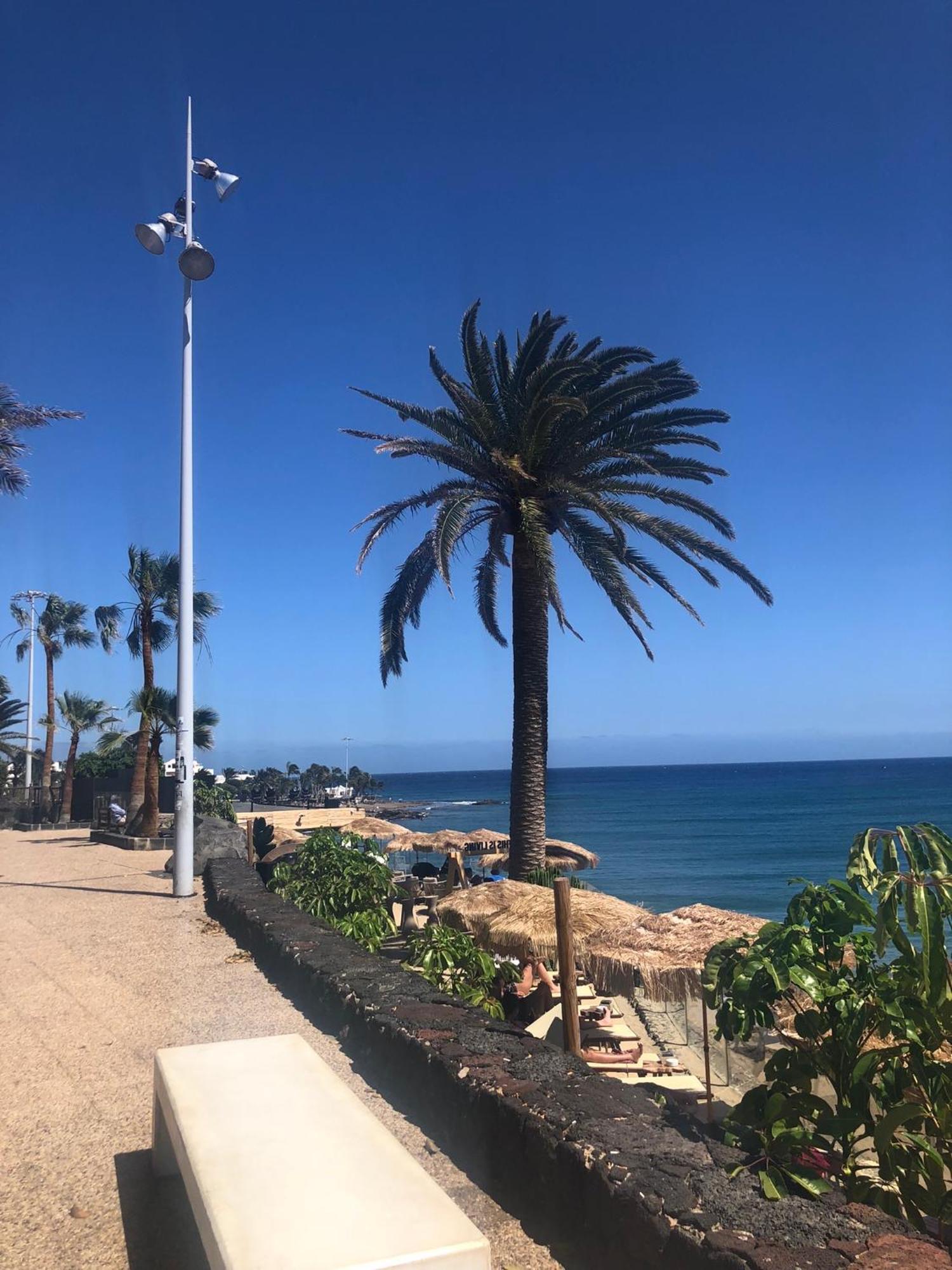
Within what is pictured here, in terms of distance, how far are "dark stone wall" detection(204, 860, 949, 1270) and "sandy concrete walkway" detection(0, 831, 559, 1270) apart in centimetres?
14

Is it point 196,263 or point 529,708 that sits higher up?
point 196,263

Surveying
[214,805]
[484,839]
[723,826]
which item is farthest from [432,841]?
[723,826]

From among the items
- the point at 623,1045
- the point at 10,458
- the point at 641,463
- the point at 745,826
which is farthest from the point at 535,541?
the point at 745,826

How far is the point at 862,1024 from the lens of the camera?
11.6ft

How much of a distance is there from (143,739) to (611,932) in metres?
18.3

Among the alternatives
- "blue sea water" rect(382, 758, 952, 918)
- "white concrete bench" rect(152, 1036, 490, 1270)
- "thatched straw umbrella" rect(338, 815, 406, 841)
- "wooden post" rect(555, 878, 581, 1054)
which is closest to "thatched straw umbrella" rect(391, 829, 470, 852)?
"thatched straw umbrella" rect(338, 815, 406, 841)

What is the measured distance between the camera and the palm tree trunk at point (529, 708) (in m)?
14.4

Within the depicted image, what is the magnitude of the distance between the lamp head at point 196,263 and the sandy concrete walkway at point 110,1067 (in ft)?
28.2

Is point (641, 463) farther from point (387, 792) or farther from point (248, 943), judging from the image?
point (387, 792)

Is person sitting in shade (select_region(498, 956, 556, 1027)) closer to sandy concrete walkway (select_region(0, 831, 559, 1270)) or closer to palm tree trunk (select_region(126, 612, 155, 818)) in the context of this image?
sandy concrete walkway (select_region(0, 831, 559, 1270))

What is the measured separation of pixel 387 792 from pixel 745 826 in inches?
4889

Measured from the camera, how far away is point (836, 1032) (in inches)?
143

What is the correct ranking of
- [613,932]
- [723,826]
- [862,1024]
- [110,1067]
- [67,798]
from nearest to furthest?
[862,1024], [110,1067], [613,932], [67,798], [723,826]

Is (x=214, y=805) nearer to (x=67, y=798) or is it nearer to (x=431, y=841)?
(x=431, y=841)
